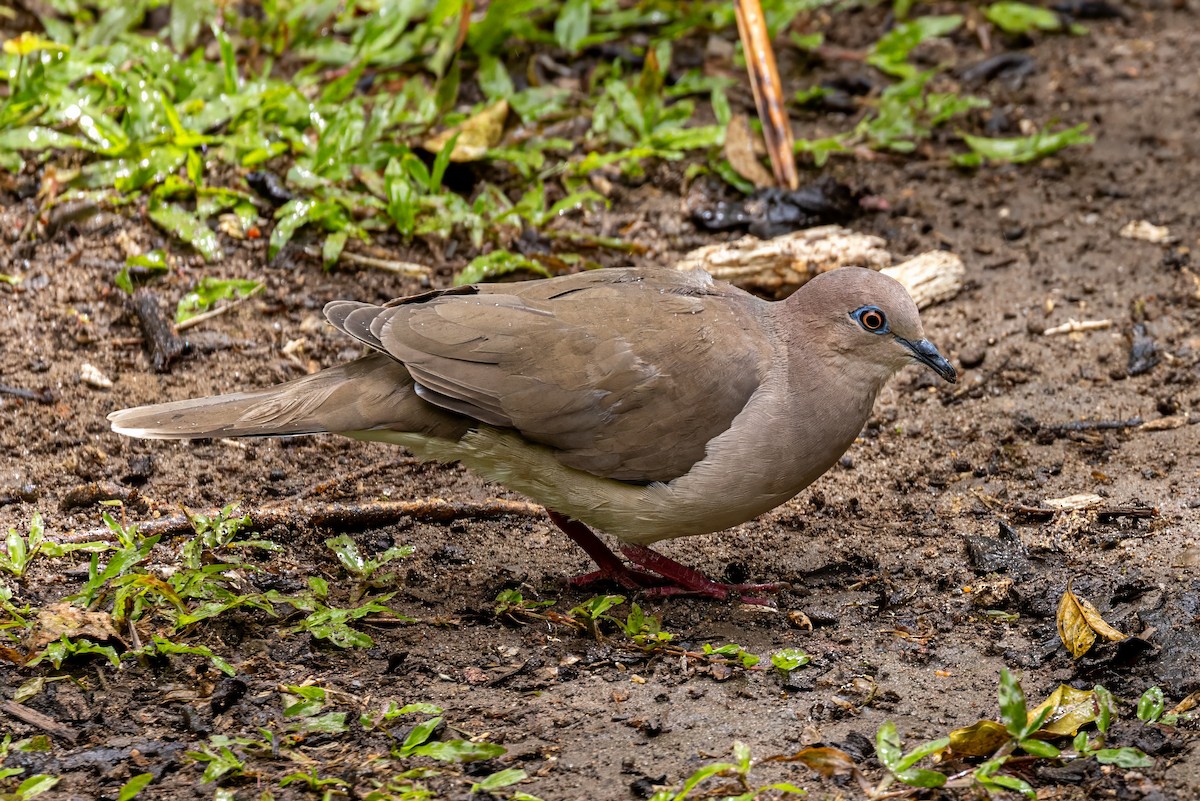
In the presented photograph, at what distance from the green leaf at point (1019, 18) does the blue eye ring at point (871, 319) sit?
16.0ft

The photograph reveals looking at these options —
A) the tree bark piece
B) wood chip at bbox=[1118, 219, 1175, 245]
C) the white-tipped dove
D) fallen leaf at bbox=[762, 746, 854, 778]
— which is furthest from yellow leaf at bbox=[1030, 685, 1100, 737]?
wood chip at bbox=[1118, 219, 1175, 245]

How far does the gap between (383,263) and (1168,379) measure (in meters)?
3.77

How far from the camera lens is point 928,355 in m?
4.61

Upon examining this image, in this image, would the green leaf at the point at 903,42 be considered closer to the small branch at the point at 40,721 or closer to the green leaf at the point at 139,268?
the green leaf at the point at 139,268

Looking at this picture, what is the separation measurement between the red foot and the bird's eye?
Result: 3.34 ft

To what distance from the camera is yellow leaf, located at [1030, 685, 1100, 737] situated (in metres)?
3.63

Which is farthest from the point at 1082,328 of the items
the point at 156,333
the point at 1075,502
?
the point at 156,333

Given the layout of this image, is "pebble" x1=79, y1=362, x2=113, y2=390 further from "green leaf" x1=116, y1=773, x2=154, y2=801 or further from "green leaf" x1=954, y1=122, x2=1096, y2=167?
"green leaf" x1=954, y1=122, x2=1096, y2=167

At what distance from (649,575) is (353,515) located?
120cm

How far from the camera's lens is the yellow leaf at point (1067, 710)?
3.63m

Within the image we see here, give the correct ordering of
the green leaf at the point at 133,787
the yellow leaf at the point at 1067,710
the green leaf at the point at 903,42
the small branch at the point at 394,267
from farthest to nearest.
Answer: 1. the green leaf at the point at 903,42
2. the small branch at the point at 394,267
3. the yellow leaf at the point at 1067,710
4. the green leaf at the point at 133,787

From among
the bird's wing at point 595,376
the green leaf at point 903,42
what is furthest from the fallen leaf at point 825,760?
the green leaf at point 903,42

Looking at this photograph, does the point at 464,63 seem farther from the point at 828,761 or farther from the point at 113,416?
the point at 828,761

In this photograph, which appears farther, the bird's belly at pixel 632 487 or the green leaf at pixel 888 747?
the bird's belly at pixel 632 487
